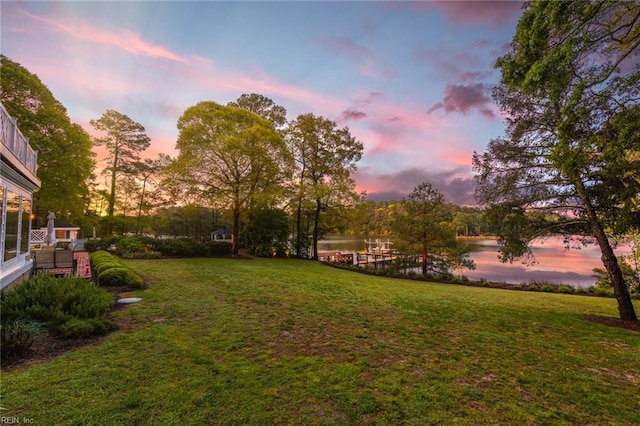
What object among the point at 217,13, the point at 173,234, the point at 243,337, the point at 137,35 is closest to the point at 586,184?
the point at 243,337

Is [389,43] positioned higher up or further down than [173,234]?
higher up

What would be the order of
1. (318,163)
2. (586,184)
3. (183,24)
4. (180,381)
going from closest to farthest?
(180,381), (586,184), (183,24), (318,163)

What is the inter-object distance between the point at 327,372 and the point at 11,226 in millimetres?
10110

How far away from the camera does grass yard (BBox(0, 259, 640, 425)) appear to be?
2.80 metres

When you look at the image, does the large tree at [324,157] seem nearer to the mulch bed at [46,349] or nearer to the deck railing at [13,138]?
the deck railing at [13,138]

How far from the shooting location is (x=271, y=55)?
11.4 m

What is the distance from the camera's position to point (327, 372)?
366 cm

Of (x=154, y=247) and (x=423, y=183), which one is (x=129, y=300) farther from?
(x=423, y=183)

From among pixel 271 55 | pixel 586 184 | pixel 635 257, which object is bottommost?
pixel 635 257

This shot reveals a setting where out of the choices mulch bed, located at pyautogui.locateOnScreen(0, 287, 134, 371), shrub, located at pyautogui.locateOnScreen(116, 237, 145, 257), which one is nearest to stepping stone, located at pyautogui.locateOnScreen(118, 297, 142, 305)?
mulch bed, located at pyautogui.locateOnScreen(0, 287, 134, 371)

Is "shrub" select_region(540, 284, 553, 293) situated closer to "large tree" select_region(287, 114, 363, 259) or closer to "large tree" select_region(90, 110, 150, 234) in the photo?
"large tree" select_region(287, 114, 363, 259)

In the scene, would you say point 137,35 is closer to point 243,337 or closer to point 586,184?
point 243,337

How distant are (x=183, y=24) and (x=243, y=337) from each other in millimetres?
11220

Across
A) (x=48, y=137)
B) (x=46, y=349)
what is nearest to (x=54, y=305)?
(x=46, y=349)
